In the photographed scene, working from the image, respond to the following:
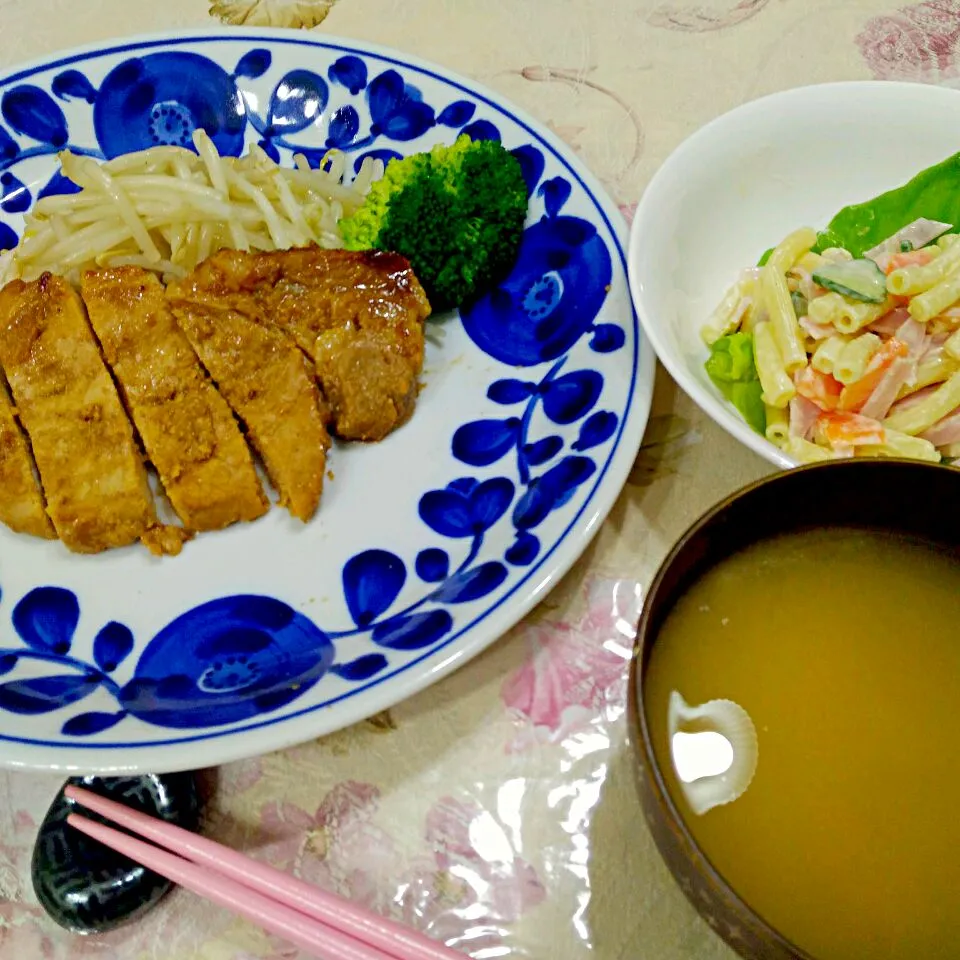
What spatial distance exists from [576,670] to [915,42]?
255 centimetres

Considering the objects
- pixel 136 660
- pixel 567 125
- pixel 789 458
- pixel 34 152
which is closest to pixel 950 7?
pixel 567 125

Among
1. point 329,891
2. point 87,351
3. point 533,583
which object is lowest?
point 329,891

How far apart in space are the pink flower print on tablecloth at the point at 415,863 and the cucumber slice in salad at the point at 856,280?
4.43 ft

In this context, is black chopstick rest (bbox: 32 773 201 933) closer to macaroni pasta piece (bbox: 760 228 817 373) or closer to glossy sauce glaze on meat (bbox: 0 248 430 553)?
glossy sauce glaze on meat (bbox: 0 248 430 553)

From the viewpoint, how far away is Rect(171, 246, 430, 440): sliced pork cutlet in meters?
2.19

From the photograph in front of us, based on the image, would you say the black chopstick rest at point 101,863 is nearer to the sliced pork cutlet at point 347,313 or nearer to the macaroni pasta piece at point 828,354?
the sliced pork cutlet at point 347,313

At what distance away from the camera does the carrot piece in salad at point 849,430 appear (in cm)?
183

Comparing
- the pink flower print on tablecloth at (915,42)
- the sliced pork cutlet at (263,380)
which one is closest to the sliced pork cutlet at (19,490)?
the sliced pork cutlet at (263,380)

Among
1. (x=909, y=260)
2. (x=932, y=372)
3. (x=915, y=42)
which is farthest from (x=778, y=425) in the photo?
(x=915, y=42)

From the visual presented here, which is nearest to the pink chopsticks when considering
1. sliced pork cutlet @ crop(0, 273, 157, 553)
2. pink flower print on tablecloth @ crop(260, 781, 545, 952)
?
pink flower print on tablecloth @ crop(260, 781, 545, 952)

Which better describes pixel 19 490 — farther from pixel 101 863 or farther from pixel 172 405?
pixel 101 863

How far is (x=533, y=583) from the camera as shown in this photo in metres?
1.74

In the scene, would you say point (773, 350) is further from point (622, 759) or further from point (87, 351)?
point (87, 351)

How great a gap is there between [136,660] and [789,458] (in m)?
1.40
